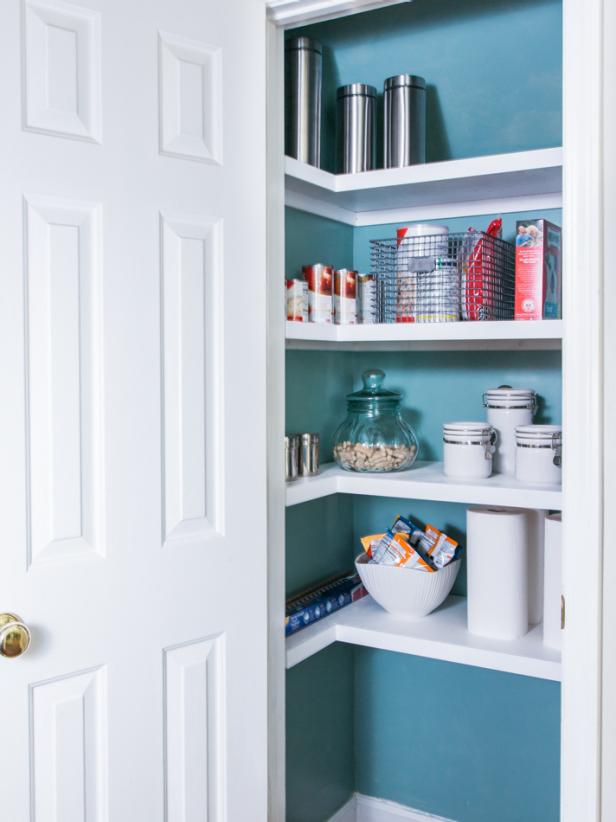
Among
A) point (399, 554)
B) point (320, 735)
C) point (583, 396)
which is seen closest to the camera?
point (583, 396)

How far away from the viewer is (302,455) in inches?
79.9

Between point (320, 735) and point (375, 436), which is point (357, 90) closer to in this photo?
point (375, 436)

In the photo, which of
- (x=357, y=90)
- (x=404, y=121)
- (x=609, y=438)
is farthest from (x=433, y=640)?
(x=357, y=90)

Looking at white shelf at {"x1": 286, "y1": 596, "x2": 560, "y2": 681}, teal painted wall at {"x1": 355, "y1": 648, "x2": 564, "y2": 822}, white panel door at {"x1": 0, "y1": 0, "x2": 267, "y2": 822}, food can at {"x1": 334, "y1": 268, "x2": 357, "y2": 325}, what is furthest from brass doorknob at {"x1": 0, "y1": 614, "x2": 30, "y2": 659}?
teal painted wall at {"x1": 355, "y1": 648, "x2": 564, "y2": 822}

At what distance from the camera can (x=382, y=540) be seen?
2.10m

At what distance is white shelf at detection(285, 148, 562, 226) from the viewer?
5.92 feet

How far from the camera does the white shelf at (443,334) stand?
1.78 meters

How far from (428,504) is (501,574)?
0.41m

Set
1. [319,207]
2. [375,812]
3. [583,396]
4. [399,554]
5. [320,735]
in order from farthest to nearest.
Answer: [375,812] → [320,735] → [319,207] → [399,554] → [583,396]

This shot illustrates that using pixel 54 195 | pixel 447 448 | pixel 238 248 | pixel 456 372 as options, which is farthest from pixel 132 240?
pixel 456 372

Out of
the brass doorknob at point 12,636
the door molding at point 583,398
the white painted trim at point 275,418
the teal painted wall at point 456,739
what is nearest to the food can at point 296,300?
the white painted trim at point 275,418

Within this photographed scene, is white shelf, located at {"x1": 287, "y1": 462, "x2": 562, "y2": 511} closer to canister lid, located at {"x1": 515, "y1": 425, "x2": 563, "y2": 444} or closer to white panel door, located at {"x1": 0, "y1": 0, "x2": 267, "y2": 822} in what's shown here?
canister lid, located at {"x1": 515, "y1": 425, "x2": 563, "y2": 444}

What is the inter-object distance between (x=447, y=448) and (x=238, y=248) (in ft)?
2.39

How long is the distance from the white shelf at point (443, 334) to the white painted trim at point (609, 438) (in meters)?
0.40
